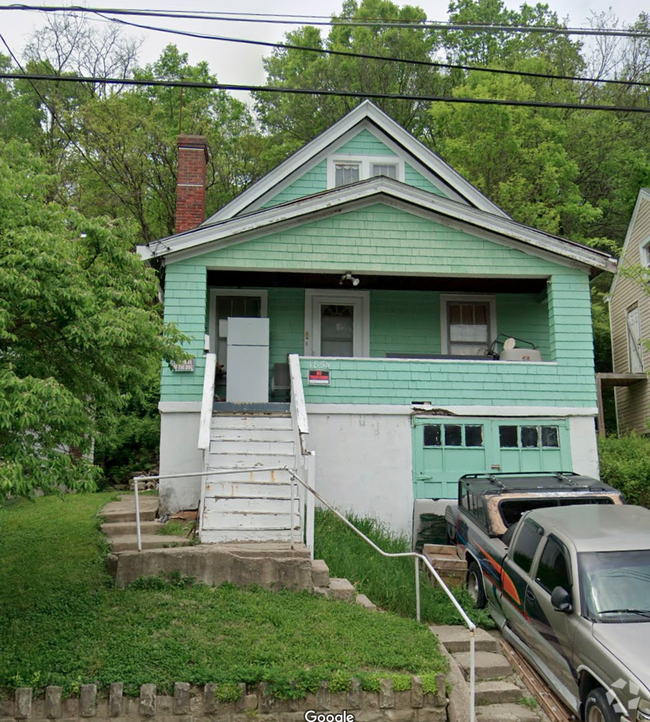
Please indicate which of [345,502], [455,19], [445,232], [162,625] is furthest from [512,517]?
[455,19]

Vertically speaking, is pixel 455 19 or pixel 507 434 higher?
pixel 455 19

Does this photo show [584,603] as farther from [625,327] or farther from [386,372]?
[625,327]

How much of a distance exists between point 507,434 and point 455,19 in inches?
1297

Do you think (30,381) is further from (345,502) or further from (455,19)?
(455,19)

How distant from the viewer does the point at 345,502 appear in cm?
1197

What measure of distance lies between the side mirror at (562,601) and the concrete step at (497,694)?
101cm

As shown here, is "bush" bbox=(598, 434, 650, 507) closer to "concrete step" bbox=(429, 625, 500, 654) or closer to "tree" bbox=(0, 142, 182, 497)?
"concrete step" bbox=(429, 625, 500, 654)

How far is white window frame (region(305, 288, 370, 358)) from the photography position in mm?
14594

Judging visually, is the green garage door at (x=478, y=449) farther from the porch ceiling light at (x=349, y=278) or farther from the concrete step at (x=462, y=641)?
the concrete step at (x=462, y=641)

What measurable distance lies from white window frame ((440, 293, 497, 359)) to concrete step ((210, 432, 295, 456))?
520cm

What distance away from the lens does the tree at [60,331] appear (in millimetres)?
5938

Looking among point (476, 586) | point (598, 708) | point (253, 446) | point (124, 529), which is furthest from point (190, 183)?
point (598, 708)

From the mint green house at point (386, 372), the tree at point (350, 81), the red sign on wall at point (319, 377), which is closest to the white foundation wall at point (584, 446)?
the mint green house at point (386, 372)

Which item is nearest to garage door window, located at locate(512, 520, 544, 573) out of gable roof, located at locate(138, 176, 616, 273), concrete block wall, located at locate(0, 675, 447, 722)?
concrete block wall, located at locate(0, 675, 447, 722)
